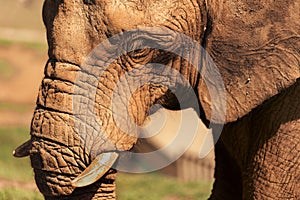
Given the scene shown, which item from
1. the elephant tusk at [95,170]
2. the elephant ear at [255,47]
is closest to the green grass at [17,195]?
the elephant tusk at [95,170]

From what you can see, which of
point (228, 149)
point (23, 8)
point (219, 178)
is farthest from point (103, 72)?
point (23, 8)

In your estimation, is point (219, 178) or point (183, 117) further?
point (219, 178)

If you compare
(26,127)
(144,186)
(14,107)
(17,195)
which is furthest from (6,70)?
(17,195)

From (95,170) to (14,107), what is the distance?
574 inches

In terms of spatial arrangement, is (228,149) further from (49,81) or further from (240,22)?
(49,81)

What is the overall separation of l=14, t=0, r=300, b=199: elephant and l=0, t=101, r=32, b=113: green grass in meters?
13.9

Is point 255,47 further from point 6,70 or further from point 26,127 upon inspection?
point 6,70

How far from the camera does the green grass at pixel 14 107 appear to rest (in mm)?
17533

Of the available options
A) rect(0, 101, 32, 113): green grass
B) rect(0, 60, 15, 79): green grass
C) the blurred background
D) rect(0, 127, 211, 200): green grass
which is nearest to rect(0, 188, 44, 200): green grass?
the blurred background

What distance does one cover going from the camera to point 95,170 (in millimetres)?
3508

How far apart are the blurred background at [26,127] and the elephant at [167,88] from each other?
57cm

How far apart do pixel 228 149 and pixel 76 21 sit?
1.27 metres

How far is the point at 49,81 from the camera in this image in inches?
140

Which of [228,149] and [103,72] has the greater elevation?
[103,72]
